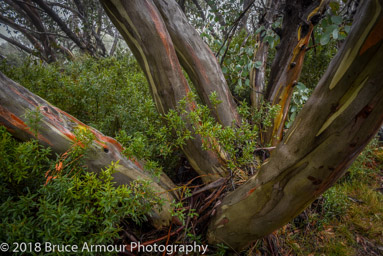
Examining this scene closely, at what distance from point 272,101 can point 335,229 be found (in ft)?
4.99

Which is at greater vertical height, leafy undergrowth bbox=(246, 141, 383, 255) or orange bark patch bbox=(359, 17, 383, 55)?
orange bark patch bbox=(359, 17, 383, 55)

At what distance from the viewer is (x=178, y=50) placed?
231 cm

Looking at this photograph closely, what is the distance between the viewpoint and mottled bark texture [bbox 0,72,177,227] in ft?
4.51

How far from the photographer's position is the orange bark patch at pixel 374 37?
74 cm

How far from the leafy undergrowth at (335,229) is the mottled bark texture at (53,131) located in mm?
1183

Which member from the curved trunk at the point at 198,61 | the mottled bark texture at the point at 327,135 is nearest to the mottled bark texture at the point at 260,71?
the curved trunk at the point at 198,61

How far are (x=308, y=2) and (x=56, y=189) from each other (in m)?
2.84

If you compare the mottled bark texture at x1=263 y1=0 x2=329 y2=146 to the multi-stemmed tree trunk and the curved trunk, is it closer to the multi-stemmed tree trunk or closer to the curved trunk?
the multi-stemmed tree trunk

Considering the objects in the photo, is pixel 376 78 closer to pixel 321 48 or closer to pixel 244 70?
pixel 244 70

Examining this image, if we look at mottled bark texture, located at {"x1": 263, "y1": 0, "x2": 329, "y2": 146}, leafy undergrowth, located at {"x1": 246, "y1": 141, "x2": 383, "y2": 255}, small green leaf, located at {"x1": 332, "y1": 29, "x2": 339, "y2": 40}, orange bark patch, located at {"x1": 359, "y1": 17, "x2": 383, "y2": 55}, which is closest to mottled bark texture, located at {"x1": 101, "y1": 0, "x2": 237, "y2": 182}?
leafy undergrowth, located at {"x1": 246, "y1": 141, "x2": 383, "y2": 255}

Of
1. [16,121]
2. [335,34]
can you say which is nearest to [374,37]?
[335,34]

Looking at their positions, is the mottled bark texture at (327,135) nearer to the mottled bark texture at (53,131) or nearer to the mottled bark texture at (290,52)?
the mottled bark texture at (53,131)

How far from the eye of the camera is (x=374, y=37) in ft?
2.46

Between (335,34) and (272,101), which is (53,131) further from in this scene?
(272,101)
